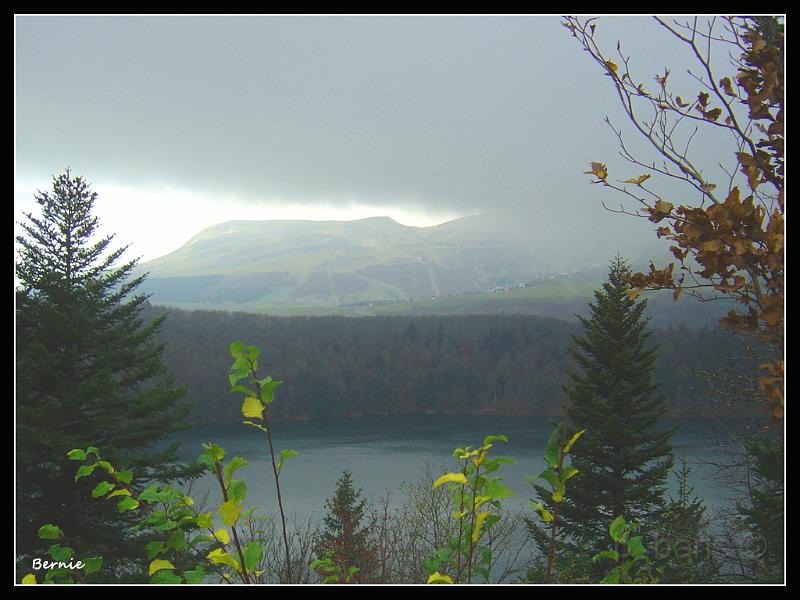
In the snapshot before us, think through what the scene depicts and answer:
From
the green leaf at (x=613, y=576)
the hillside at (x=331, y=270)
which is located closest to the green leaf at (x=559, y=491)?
the green leaf at (x=613, y=576)

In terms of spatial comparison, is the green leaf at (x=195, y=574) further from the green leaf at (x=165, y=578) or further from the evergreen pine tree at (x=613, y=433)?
the evergreen pine tree at (x=613, y=433)

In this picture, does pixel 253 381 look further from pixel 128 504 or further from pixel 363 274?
pixel 363 274

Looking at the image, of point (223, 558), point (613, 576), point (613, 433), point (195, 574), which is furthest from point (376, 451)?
point (223, 558)

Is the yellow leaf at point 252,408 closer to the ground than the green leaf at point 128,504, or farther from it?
farther from it

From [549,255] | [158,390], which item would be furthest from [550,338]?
[158,390]

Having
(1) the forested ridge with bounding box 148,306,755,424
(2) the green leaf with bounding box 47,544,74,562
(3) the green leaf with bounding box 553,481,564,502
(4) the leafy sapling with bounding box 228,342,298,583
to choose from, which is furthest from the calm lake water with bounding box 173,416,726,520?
(4) the leafy sapling with bounding box 228,342,298,583

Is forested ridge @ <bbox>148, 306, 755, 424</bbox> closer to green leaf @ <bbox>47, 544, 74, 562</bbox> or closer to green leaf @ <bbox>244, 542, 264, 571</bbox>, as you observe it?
green leaf @ <bbox>47, 544, 74, 562</bbox>
